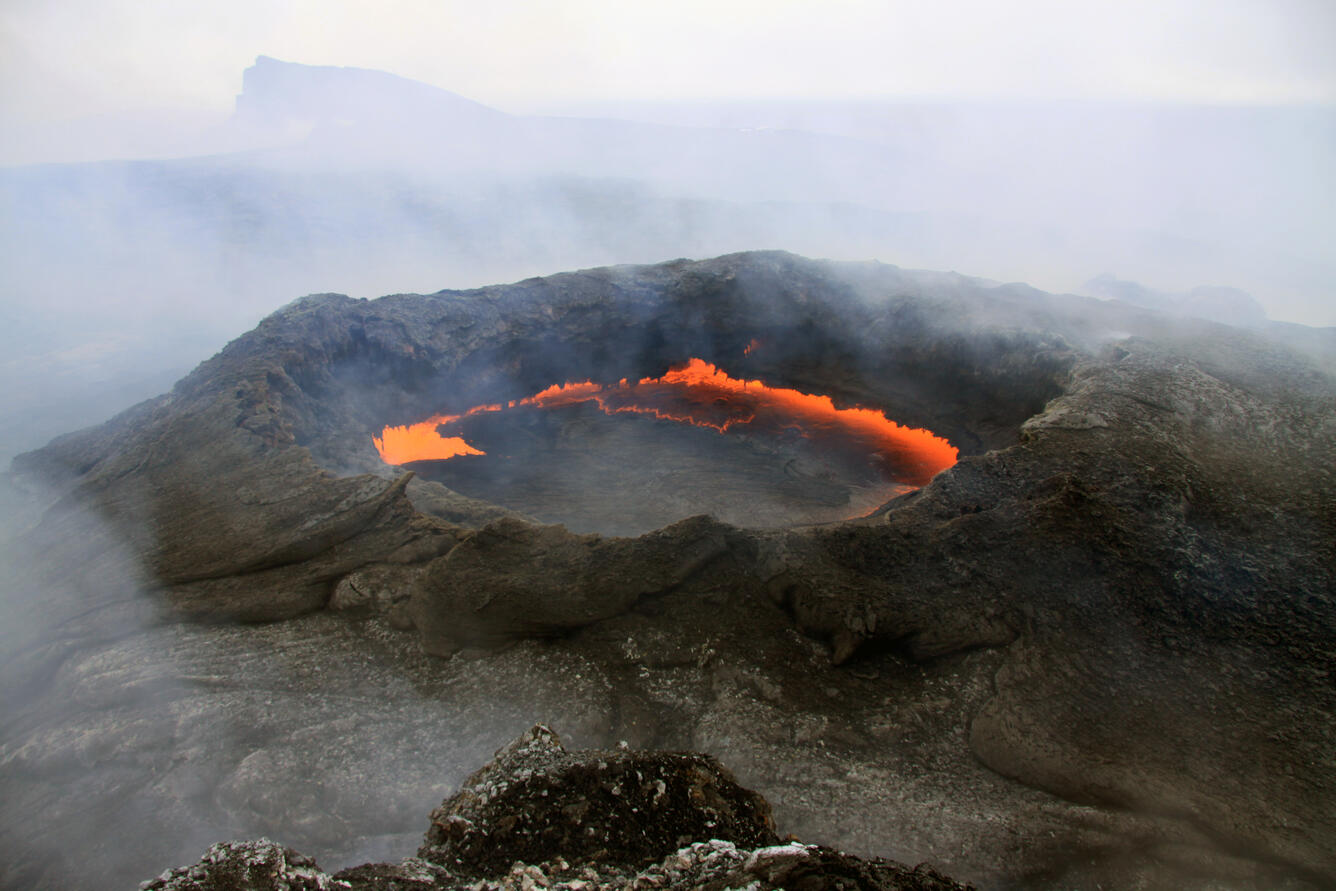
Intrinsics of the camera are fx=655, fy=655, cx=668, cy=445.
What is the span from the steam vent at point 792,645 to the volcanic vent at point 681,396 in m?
1.23

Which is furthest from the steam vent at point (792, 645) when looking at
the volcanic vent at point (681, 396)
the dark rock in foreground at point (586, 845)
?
the volcanic vent at point (681, 396)

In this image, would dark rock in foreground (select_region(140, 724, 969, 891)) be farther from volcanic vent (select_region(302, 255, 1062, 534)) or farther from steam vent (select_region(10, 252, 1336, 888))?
volcanic vent (select_region(302, 255, 1062, 534))

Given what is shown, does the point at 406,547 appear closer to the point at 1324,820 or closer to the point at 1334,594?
the point at 1324,820

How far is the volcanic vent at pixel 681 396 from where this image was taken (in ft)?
40.4

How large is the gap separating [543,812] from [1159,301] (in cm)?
2525

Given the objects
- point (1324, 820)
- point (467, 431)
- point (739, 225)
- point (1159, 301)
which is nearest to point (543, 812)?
point (1324, 820)

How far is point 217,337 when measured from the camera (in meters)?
29.5

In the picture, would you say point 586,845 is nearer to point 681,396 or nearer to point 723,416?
point 723,416

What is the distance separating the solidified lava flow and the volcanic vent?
0.06m

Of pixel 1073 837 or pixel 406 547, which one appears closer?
pixel 1073 837

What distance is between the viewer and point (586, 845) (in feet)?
11.6

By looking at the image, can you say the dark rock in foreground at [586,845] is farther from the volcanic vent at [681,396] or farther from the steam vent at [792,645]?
the volcanic vent at [681,396]

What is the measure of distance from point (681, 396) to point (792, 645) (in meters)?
10.9

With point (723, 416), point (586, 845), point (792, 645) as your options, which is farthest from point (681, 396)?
point (586, 845)
